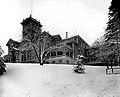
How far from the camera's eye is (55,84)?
16703 millimetres

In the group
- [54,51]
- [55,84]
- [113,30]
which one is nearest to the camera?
[55,84]

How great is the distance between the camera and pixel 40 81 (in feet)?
55.8

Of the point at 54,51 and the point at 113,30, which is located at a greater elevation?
the point at 113,30

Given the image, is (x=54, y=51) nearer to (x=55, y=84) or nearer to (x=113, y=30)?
(x=113, y=30)

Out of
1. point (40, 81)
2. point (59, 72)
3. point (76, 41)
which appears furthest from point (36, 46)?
point (76, 41)

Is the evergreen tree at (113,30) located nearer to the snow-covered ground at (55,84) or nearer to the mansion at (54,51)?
the snow-covered ground at (55,84)

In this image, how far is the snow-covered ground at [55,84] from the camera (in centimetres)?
1501

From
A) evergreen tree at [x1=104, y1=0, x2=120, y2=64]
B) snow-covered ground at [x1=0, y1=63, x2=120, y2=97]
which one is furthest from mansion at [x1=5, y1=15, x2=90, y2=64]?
snow-covered ground at [x1=0, y1=63, x2=120, y2=97]

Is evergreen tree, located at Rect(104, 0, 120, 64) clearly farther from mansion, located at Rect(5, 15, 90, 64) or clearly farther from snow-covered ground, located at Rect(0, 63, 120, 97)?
mansion, located at Rect(5, 15, 90, 64)

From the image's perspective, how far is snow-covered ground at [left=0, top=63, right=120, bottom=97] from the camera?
15.0m

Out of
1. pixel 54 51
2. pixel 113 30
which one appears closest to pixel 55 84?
pixel 113 30

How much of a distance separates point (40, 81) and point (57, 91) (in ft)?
8.23

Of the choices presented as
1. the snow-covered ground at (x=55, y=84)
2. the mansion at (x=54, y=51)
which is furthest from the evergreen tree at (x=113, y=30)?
the mansion at (x=54, y=51)

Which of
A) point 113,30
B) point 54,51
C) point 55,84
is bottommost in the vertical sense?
point 55,84
